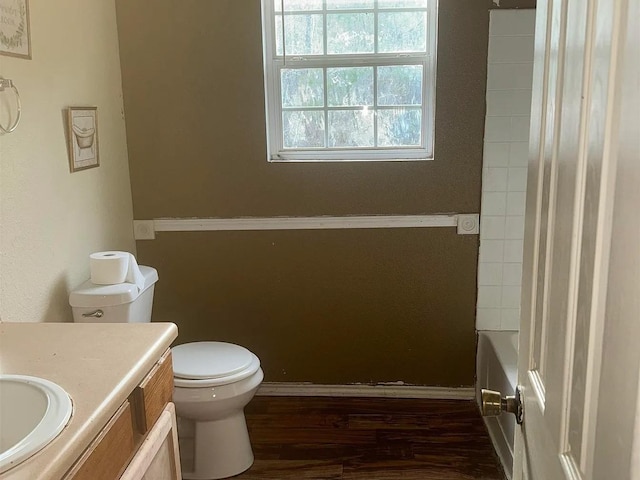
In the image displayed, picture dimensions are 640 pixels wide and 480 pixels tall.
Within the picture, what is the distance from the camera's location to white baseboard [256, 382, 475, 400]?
3094 mm

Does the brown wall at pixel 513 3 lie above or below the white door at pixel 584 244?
above

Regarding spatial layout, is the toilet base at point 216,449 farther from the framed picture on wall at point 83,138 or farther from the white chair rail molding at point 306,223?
the framed picture on wall at point 83,138

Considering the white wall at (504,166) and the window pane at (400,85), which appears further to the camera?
the window pane at (400,85)

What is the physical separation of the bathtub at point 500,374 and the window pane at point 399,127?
96 centimetres

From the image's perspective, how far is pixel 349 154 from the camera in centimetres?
293

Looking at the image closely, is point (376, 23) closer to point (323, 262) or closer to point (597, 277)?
point (323, 262)

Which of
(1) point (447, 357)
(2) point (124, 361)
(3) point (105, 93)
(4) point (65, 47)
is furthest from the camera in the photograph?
(1) point (447, 357)

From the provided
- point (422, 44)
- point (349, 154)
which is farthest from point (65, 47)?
point (422, 44)

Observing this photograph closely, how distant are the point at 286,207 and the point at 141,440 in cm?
166

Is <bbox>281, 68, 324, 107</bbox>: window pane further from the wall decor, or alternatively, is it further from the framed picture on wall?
the wall decor

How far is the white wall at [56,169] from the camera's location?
1.99 metres

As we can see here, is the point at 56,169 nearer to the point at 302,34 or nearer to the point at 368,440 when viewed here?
the point at 302,34

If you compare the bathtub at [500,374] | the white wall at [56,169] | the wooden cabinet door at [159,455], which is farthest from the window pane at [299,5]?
the wooden cabinet door at [159,455]

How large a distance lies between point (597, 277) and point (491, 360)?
2.18m
